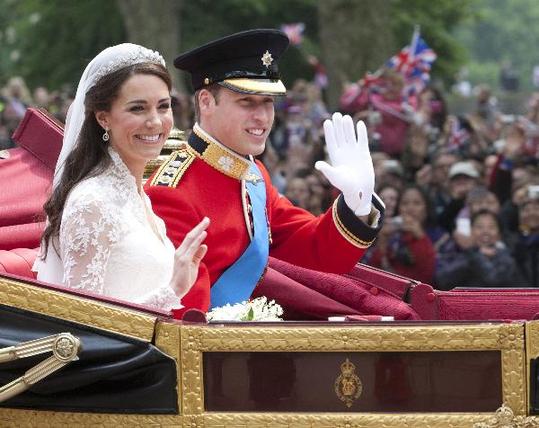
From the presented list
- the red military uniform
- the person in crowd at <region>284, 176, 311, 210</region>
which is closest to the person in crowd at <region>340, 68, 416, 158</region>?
the person in crowd at <region>284, 176, 311, 210</region>

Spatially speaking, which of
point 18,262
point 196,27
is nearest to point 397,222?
point 18,262

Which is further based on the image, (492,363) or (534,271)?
(534,271)

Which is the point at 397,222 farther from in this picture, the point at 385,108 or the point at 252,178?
the point at 252,178

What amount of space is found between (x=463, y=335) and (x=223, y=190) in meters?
1.32

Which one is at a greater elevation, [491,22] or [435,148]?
[491,22]

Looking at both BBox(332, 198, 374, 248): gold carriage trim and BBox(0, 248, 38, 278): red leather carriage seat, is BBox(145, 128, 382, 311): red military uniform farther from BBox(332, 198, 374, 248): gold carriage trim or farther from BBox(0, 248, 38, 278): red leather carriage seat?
BBox(0, 248, 38, 278): red leather carriage seat

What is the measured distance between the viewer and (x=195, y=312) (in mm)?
3963

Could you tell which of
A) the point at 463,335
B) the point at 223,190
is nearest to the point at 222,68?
the point at 223,190

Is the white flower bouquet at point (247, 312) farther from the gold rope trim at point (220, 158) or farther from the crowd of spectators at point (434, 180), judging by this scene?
the crowd of spectators at point (434, 180)

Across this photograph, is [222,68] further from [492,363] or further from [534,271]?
[534,271]

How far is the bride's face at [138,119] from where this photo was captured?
14.1 feet

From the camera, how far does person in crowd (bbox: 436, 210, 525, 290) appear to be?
8109 mm

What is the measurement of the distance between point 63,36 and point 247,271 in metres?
20.1

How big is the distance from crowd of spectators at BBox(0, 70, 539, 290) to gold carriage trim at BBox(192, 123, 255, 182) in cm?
130
